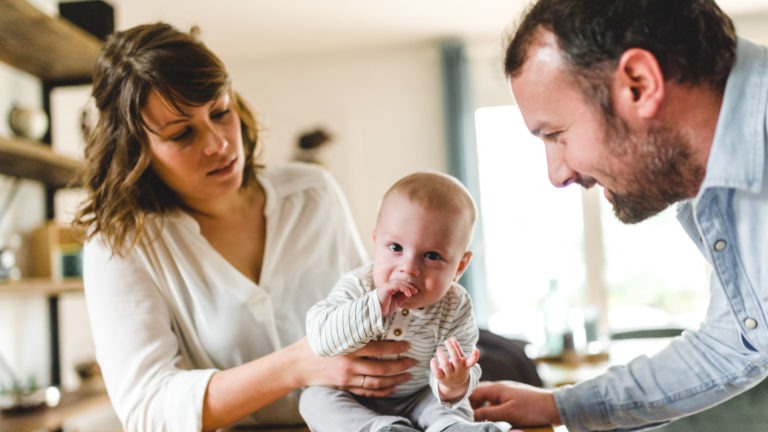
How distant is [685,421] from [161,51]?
1.87m

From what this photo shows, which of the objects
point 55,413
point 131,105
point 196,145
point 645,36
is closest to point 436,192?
point 645,36

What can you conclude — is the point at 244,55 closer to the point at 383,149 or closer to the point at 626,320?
the point at 383,149

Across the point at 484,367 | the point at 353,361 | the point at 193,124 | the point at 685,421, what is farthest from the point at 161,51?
the point at 685,421

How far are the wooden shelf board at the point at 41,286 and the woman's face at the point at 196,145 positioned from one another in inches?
57.0

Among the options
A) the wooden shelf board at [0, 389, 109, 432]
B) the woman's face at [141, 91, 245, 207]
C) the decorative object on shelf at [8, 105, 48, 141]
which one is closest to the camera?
the woman's face at [141, 91, 245, 207]

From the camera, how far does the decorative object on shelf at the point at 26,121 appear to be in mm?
2777

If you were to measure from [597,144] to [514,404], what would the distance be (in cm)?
53

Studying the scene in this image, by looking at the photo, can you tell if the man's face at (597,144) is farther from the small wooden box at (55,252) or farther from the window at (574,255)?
the window at (574,255)

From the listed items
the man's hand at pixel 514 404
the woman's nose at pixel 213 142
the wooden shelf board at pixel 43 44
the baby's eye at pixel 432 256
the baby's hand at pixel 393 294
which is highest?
the wooden shelf board at pixel 43 44

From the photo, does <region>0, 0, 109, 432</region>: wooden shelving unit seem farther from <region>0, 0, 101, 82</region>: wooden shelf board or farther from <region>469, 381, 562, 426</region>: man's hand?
<region>469, 381, 562, 426</region>: man's hand

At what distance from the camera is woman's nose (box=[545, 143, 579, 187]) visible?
1192 millimetres

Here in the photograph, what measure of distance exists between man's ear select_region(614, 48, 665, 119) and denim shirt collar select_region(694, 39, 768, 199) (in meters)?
0.11

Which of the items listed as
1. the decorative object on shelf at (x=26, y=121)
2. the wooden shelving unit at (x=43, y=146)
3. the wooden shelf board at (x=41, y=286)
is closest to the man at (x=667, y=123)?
the wooden shelving unit at (x=43, y=146)

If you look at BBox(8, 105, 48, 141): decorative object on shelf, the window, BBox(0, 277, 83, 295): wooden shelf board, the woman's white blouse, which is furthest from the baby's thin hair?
the window
